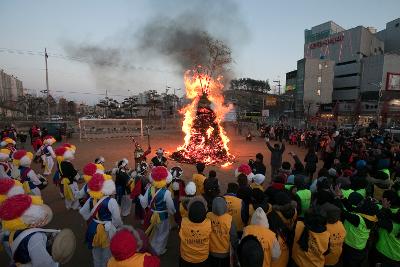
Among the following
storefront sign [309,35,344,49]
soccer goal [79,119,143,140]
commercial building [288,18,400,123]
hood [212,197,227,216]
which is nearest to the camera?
hood [212,197,227,216]

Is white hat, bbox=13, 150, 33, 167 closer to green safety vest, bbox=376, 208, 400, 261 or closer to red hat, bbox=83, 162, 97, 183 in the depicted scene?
red hat, bbox=83, 162, 97, 183

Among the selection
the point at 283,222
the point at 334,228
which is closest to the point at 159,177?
the point at 283,222

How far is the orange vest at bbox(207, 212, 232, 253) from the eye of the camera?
381cm

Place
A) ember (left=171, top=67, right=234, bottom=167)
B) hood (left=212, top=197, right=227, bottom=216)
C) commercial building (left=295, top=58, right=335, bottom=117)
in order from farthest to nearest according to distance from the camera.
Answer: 1. commercial building (left=295, top=58, right=335, bottom=117)
2. ember (left=171, top=67, right=234, bottom=167)
3. hood (left=212, top=197, right=227, bottom=216)

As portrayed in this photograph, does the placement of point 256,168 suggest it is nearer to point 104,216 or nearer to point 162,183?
point 162,183

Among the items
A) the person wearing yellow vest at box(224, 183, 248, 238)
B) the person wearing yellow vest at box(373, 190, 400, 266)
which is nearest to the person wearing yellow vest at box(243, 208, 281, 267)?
the person wearing yellow vest at box(224, 183, 248, 238)

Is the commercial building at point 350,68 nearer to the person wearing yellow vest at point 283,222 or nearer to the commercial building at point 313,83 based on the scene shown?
the commercial building at point 313,83

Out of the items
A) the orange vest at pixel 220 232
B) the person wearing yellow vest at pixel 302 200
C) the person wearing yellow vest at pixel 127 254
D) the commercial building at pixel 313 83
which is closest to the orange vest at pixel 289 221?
the person wearing yellow vest at pixel 302 200

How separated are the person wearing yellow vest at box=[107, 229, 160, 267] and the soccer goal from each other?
77.8 feet

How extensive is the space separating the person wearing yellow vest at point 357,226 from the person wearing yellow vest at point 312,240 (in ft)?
2.58

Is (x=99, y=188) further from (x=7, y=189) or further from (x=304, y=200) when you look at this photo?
(x=304, y=200)

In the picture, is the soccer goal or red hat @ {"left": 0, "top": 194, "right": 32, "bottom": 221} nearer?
red hat @ {"left": 0, "top": 194, "right": 32, "bottom": 221}

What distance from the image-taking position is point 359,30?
65125 mm

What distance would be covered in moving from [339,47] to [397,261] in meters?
78.7
